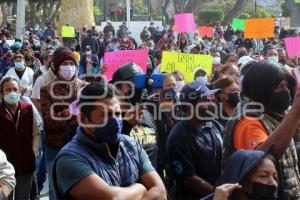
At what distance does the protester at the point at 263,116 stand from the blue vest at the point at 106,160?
22.0 inches

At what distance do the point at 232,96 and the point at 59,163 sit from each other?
101 inches

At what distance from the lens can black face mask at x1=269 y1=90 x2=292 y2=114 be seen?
11.7 ft

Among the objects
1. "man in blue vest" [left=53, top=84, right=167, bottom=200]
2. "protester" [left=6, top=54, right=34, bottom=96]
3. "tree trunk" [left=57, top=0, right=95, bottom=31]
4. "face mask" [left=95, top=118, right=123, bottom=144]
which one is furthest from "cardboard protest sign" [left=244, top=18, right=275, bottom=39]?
"tree trunk" [left=57, top=0, right=95, bottom=31]

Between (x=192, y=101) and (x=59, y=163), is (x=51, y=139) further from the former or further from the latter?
(x=59, y=163)

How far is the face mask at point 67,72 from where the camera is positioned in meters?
6.30

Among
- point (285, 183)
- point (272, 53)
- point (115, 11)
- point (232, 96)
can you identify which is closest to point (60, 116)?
point (232, 96)

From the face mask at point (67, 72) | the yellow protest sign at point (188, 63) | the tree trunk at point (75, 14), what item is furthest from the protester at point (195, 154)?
the tree trunk at point (75, 14)

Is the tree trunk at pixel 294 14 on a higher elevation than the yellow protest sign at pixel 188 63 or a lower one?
higher

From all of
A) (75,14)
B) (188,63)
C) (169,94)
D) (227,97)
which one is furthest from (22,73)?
(75,14)

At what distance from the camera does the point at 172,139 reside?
455 centimetres

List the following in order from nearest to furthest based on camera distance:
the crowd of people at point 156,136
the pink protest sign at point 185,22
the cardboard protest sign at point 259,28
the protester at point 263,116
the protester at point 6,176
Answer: the crowd of people at point 156,136 → the protester at point 263,116 → the protester at point 6,176 → the pink protest sign at point 185,22 → the cardboard protest sign at point 259,28

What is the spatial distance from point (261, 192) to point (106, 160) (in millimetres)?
801

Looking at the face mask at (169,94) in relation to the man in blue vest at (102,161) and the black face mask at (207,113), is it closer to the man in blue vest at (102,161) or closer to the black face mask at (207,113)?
the black face mask at (207,113)

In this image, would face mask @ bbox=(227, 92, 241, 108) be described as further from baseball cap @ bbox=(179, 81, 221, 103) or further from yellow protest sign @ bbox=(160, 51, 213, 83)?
yellow protest sign @ bbox=(160, 51, 213, 83)
